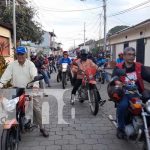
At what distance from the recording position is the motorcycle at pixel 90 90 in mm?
8195

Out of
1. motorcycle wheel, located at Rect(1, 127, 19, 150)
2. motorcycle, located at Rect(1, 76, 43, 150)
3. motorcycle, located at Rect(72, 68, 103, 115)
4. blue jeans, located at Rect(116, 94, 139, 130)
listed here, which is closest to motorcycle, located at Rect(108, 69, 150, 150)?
blue jeans, located at Rect(116, 94, 139, 130)

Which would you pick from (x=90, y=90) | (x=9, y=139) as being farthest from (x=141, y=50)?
(x=9, y=139)

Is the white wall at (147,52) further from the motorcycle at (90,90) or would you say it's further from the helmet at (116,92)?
the helmet at (116,92)

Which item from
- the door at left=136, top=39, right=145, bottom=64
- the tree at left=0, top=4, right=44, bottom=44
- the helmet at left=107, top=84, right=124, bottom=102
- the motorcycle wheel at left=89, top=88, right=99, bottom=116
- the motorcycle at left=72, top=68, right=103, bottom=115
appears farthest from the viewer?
the tree at left=0, top=4, right=44, bottom=44

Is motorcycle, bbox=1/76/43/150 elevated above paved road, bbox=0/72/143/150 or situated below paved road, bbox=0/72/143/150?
above

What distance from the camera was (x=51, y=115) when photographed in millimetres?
8289

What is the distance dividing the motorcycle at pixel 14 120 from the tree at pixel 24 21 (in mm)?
20916

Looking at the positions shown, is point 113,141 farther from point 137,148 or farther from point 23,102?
point 23,102

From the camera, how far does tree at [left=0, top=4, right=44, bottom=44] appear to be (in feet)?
85.5

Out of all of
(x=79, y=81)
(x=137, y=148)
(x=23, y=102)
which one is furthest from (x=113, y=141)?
(x=79, y=81)

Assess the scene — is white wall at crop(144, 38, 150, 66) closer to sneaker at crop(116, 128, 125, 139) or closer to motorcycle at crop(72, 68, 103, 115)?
motorcycle at crop(72, 68, 103, 115)

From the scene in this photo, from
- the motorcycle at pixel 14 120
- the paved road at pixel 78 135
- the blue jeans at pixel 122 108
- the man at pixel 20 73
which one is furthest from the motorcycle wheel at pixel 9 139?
the blue jeans at pixel 122 108

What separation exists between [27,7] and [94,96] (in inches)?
816

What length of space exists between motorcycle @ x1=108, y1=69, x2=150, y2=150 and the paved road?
642 millimetres
